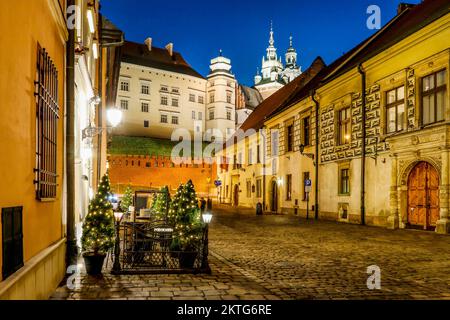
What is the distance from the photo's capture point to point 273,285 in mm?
7508

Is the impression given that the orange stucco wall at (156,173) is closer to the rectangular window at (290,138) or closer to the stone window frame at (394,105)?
the rectangular window at (290,138)

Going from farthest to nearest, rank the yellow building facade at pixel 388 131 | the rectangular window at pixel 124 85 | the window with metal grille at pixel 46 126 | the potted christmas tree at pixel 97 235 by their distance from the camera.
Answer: the rectangular window at pixel 124 85
the yellow building facade at pixel 388 131
the potted christmas tree at pixel 97 235
the window with metal grille at pixel 46 126

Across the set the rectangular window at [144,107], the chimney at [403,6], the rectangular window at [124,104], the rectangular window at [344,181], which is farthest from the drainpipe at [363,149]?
the rectangular window at [144,107]

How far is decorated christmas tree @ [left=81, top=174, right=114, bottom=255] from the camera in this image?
847 centimetres

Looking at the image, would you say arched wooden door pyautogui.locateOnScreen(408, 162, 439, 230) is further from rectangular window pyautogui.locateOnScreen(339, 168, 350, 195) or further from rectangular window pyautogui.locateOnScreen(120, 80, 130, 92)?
rectangular window pyautogui.locateOnScreen(120, 80, 130, 92)

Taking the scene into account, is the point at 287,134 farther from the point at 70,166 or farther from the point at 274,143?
the point at 70,166

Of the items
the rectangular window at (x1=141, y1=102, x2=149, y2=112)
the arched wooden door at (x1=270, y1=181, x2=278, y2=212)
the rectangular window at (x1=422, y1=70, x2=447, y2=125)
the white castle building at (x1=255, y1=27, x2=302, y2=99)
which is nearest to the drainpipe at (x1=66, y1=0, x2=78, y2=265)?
the rectangular window at (x1=422, y1=70, x2=447, y2=125)

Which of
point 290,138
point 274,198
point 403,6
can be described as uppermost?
point 403,6

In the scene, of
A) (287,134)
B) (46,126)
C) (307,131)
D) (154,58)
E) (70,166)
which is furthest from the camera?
(154,58)

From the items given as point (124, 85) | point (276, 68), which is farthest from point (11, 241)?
point (276, 68)

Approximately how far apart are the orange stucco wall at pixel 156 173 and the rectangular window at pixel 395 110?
3972 cm

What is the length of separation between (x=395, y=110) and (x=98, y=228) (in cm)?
1483

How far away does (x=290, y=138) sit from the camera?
32.0 metres

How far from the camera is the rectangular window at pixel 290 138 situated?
31.3m
